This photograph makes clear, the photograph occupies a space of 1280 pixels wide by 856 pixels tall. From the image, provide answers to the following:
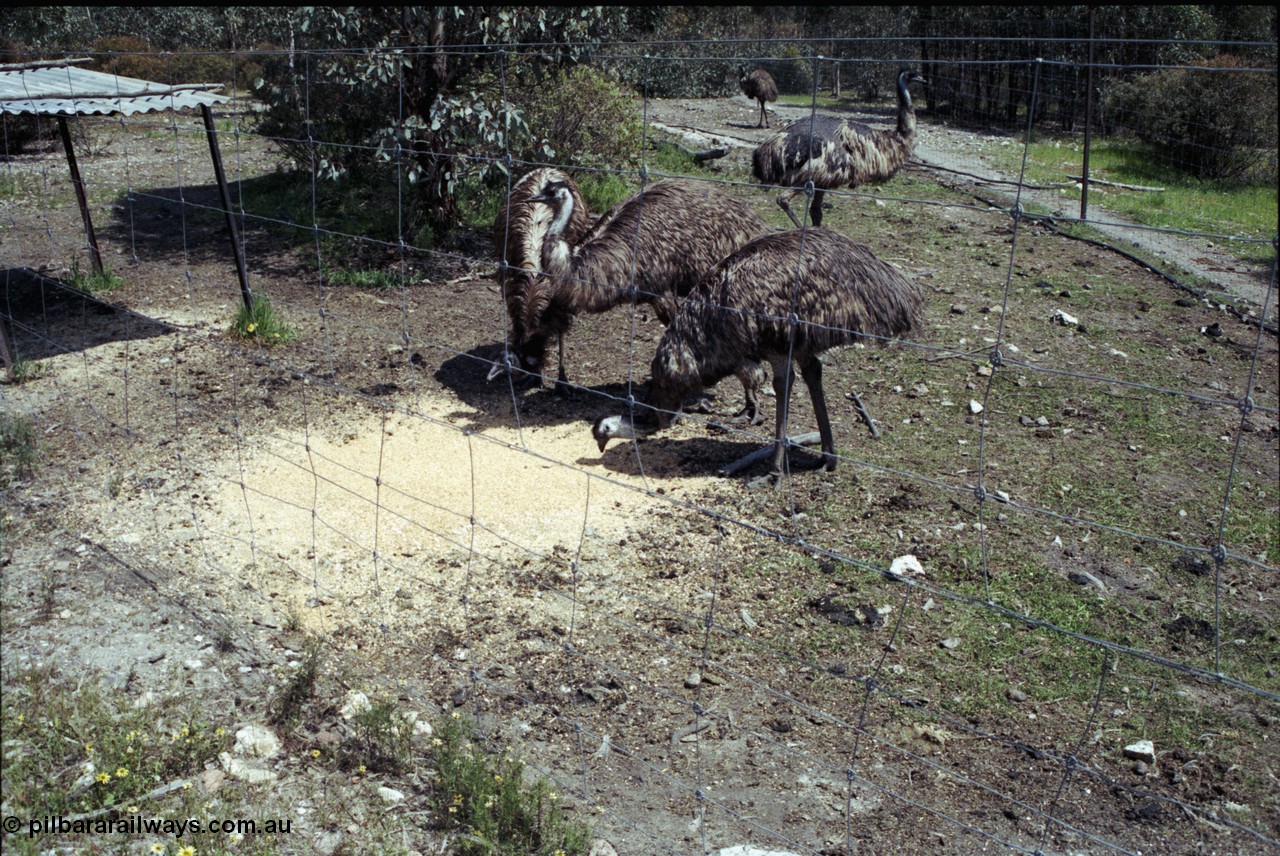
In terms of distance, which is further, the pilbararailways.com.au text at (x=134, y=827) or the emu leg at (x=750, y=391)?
the emu leg at (x=750, y=391)

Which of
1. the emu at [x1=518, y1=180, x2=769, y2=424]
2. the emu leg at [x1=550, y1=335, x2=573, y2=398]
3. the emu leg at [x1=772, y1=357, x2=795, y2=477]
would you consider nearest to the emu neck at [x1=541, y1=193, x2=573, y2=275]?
the emu at [x1=518, y1=180, x2=769, y2=424]

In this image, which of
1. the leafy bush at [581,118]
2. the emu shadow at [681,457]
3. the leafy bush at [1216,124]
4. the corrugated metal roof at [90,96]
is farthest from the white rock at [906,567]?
the leafy bush at [1216,124]

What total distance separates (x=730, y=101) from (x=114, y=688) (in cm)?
2080

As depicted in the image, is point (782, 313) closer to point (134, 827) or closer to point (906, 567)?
point (906, 567)

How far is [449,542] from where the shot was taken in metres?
5.71

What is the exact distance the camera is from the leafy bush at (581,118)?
10.9 m

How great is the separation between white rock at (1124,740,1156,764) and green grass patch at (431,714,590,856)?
2.10 meters

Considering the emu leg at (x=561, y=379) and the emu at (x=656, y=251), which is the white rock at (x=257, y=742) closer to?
the emu at (x=656, y=251)

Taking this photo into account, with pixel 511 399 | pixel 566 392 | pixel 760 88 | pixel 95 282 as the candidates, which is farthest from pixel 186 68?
pixel 566 392

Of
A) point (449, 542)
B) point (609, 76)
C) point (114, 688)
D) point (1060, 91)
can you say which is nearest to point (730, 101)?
point (1060, 91)

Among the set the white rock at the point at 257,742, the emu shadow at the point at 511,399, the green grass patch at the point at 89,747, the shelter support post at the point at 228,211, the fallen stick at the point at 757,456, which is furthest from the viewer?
the shelter support post at the point at 228,211

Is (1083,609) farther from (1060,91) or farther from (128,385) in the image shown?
(1060,91)

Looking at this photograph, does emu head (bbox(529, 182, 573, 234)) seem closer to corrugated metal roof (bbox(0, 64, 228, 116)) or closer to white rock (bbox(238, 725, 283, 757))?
corrugated metal roof (bbox(0, 64, 228, 116))

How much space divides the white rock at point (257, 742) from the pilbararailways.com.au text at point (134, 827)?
0.43 meters
